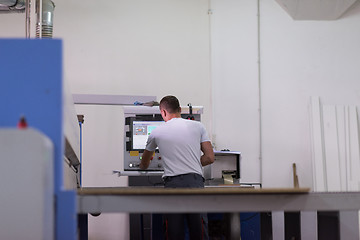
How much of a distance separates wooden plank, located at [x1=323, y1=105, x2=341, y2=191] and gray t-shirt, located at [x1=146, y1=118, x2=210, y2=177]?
8.60 feet

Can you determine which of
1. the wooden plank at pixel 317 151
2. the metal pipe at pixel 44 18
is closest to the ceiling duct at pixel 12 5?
the metal pipe at pixel 44 18

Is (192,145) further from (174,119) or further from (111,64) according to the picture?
(111,64)

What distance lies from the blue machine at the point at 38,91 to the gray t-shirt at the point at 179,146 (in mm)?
1808

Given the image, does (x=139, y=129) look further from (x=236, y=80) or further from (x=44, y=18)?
(x=236, y=80)

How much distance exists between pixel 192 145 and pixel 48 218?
2042mm

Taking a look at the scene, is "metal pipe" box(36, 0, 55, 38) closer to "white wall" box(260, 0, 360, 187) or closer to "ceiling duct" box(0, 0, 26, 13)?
"ceiling duct" box(0, 0, 26, 13)

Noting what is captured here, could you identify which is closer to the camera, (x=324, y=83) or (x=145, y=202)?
(x=145, y=202)

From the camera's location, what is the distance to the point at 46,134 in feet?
5.95

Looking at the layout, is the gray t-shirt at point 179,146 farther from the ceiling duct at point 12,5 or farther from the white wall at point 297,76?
the white wall at point 297,76

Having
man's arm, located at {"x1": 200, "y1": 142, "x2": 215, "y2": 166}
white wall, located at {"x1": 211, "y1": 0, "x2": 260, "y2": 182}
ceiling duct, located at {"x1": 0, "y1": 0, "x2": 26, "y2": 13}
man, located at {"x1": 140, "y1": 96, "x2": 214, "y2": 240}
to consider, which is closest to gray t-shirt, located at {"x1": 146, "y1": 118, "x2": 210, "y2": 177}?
man, located at {"x1": 140, "y1": 96, "x2": 214, "y2": 240}

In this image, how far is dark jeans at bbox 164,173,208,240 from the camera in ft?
11.3

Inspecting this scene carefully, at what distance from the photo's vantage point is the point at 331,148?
5.94 metres

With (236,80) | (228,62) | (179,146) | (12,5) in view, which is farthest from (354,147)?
(12,5)

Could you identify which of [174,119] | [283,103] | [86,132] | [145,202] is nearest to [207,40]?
[283,103]
